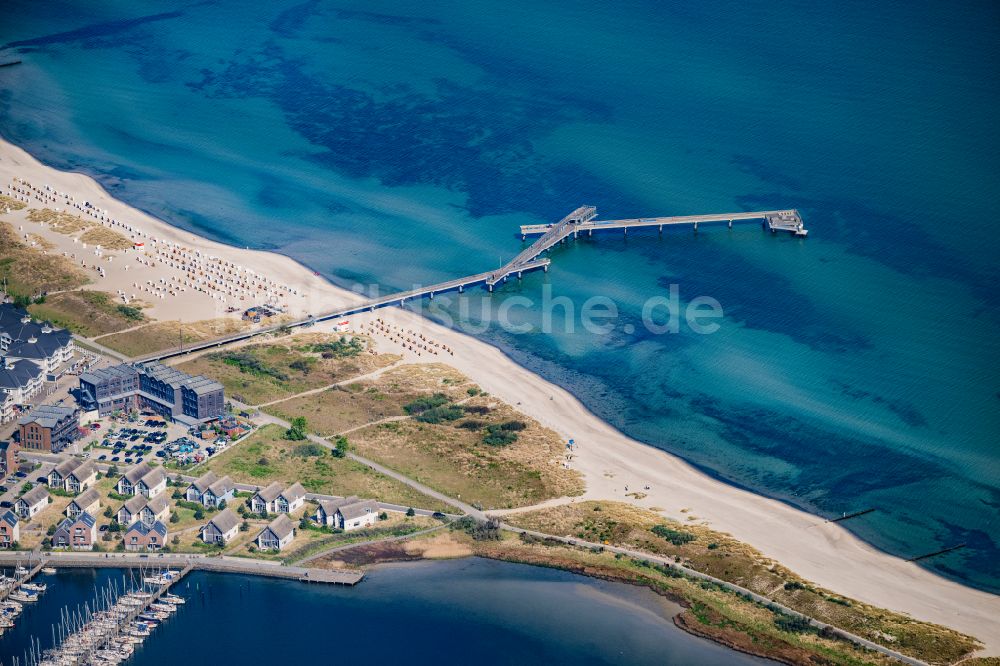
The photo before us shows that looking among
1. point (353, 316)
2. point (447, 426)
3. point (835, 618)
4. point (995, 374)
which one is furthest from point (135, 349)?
point (995, 374)

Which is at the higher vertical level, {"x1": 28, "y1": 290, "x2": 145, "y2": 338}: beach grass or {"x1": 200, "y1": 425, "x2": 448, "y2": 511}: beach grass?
{"x1": 28, "y1": 290, "x2": 145, "y2": 338}: beach grass

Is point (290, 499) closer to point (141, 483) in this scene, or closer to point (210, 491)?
point (210, 491)

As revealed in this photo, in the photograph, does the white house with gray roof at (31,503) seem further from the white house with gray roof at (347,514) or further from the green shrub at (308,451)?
the white house with gray roof at (347,514)

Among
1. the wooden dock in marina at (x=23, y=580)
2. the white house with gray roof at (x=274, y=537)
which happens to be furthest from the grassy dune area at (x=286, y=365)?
the wooden dock in marina at (x=23, y=580)

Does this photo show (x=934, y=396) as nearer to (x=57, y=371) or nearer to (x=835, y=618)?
(x=835, y=618)

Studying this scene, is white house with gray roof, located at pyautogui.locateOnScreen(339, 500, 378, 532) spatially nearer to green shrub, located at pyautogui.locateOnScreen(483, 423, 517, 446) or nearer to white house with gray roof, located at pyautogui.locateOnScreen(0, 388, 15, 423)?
green shrub, located at pyautogui.locateOnScreen(483, 423, 517, 446)

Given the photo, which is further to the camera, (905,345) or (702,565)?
(905,345)

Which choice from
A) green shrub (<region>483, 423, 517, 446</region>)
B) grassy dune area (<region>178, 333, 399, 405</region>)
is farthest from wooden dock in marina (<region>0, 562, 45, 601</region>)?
green shrub (<region>483, 423, 517, 446</region>)
